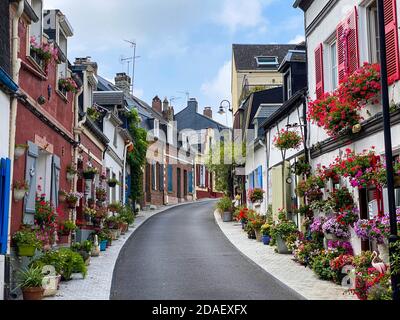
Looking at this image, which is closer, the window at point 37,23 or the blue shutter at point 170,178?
the window at point 37,23

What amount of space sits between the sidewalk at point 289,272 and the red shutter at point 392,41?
349cm

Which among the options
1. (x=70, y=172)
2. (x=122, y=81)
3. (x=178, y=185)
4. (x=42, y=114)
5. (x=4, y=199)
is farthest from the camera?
(x=178, y=185)

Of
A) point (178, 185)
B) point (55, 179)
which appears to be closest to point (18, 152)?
point (55, 179)

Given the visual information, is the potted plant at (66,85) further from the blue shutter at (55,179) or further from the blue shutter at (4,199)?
the blue shutter at (4,199)

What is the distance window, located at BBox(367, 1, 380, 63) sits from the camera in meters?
9.24

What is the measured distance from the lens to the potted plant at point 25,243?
333 inches

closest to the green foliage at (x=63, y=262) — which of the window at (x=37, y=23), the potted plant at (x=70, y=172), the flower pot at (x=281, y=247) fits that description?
the potted plant at (x=70, y=172)

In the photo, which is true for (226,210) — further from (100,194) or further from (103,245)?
(103,245)

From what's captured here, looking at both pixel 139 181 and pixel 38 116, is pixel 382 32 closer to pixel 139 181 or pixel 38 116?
pixel 38 116

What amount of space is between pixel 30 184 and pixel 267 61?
30753 mm

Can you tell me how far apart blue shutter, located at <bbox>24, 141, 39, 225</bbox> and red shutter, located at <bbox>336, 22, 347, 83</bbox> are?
5.88 meters

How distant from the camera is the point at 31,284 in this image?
8141mm
